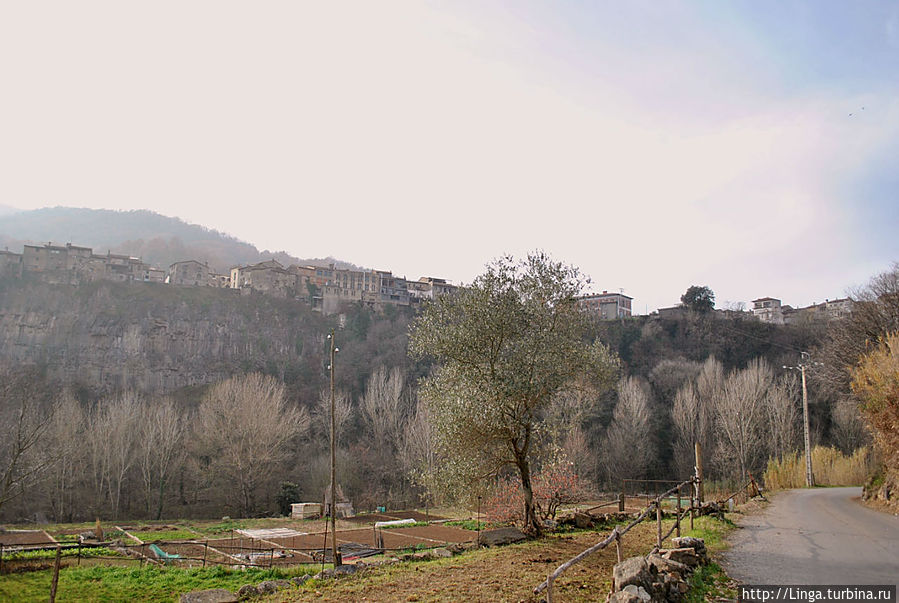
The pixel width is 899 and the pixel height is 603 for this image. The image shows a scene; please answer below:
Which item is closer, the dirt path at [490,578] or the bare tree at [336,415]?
the dirt path at [490,578]

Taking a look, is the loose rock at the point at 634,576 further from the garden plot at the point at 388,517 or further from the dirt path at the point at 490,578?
the garden plot at the point at 388,517

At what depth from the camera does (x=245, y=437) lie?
166 ft

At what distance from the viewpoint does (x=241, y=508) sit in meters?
47.8

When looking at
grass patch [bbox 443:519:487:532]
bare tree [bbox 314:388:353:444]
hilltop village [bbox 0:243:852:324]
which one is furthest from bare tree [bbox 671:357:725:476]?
bare tree [bbox 314:388:353:444]

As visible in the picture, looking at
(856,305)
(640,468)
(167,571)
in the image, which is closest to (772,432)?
(640,468)

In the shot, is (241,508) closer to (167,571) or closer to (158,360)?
(167,571)

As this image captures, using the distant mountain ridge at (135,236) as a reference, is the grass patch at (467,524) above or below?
below

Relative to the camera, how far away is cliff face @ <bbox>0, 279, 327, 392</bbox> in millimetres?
77125

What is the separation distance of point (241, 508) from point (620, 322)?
204 feet

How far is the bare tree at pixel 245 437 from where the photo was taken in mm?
49125

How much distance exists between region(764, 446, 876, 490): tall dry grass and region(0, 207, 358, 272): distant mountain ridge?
439 feet

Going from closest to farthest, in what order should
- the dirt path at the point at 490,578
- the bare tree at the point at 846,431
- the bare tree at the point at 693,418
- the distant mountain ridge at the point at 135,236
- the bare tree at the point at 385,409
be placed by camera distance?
the dirt path at the point at 490,578, the bare tree at the point at 846,431, the bare tree at the point at 693,418, the bare tree at the point at 385,409, the distant mountain ridge at the point at 135,236

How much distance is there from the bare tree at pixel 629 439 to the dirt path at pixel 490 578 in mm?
44769

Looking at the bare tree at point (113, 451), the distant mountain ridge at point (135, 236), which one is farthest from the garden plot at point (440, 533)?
the distant mountain ridge at point (135, 236)
